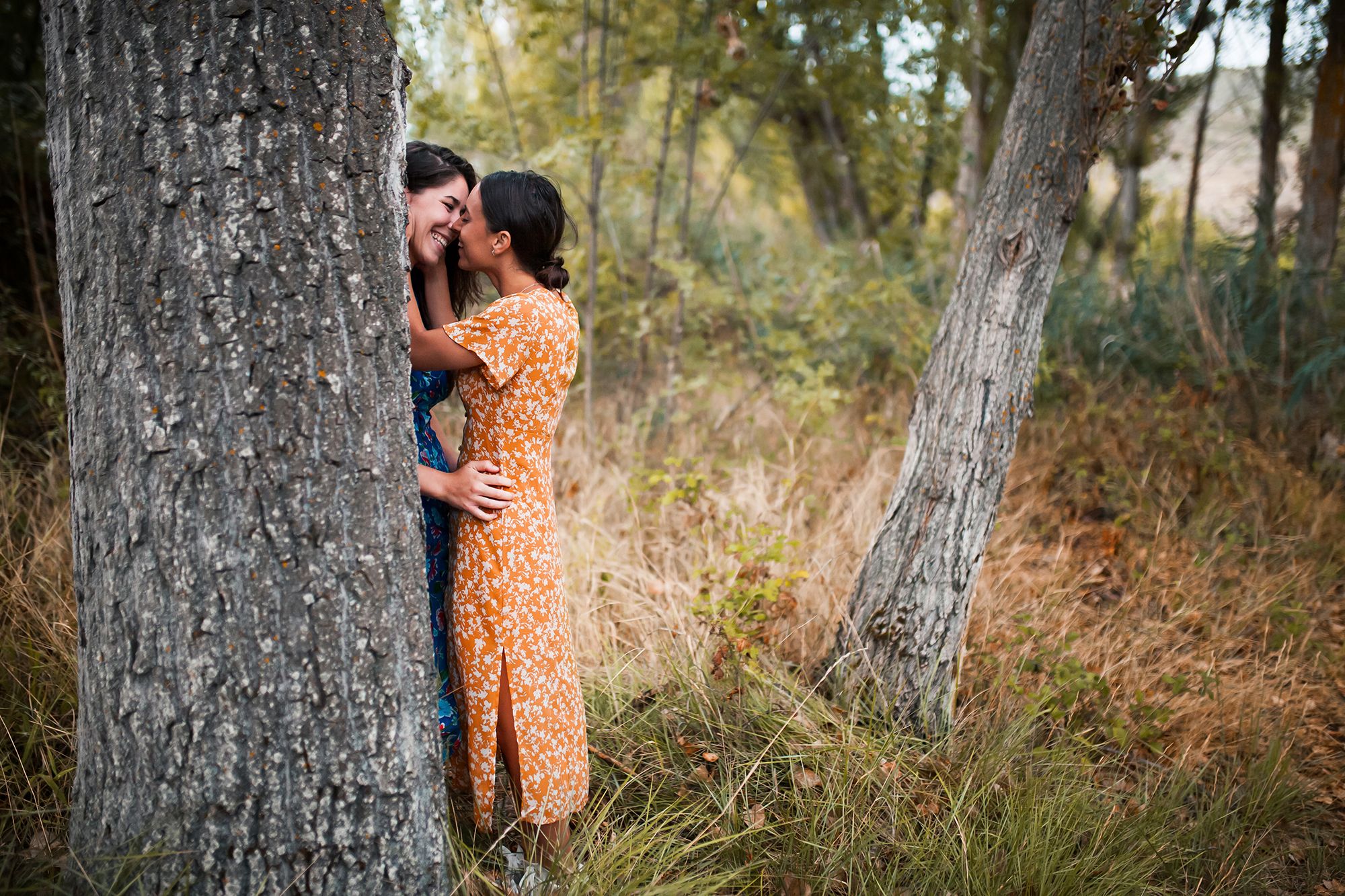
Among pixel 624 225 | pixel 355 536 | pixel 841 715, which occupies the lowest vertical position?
pixel 841 715

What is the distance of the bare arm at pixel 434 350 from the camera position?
1864 millimetres

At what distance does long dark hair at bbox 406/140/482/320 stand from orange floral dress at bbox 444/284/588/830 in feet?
1.08

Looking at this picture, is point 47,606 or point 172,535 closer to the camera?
point 172,535

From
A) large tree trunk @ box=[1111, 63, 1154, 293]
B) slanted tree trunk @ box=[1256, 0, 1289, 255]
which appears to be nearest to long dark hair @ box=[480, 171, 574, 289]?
slanted tree trunk @ box=[1256, 0, 1289, 255]

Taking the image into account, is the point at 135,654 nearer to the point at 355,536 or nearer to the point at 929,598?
the point at 355,536

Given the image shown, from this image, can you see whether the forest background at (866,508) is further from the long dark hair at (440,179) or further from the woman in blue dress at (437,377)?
the long dark hair at (440,179)

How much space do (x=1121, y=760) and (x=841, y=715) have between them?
103cm

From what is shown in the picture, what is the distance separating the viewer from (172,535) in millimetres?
1462

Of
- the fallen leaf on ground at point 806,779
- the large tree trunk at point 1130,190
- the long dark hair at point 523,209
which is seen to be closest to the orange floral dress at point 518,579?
the long dark hair at point 523,209

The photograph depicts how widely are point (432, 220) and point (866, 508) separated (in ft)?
8.36

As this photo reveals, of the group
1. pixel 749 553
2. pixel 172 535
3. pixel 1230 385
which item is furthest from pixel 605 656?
pixel 1230 385

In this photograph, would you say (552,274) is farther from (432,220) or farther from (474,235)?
(432,220)

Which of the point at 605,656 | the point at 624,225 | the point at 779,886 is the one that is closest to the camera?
the point at 779,886

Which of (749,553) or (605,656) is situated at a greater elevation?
(749,553)
